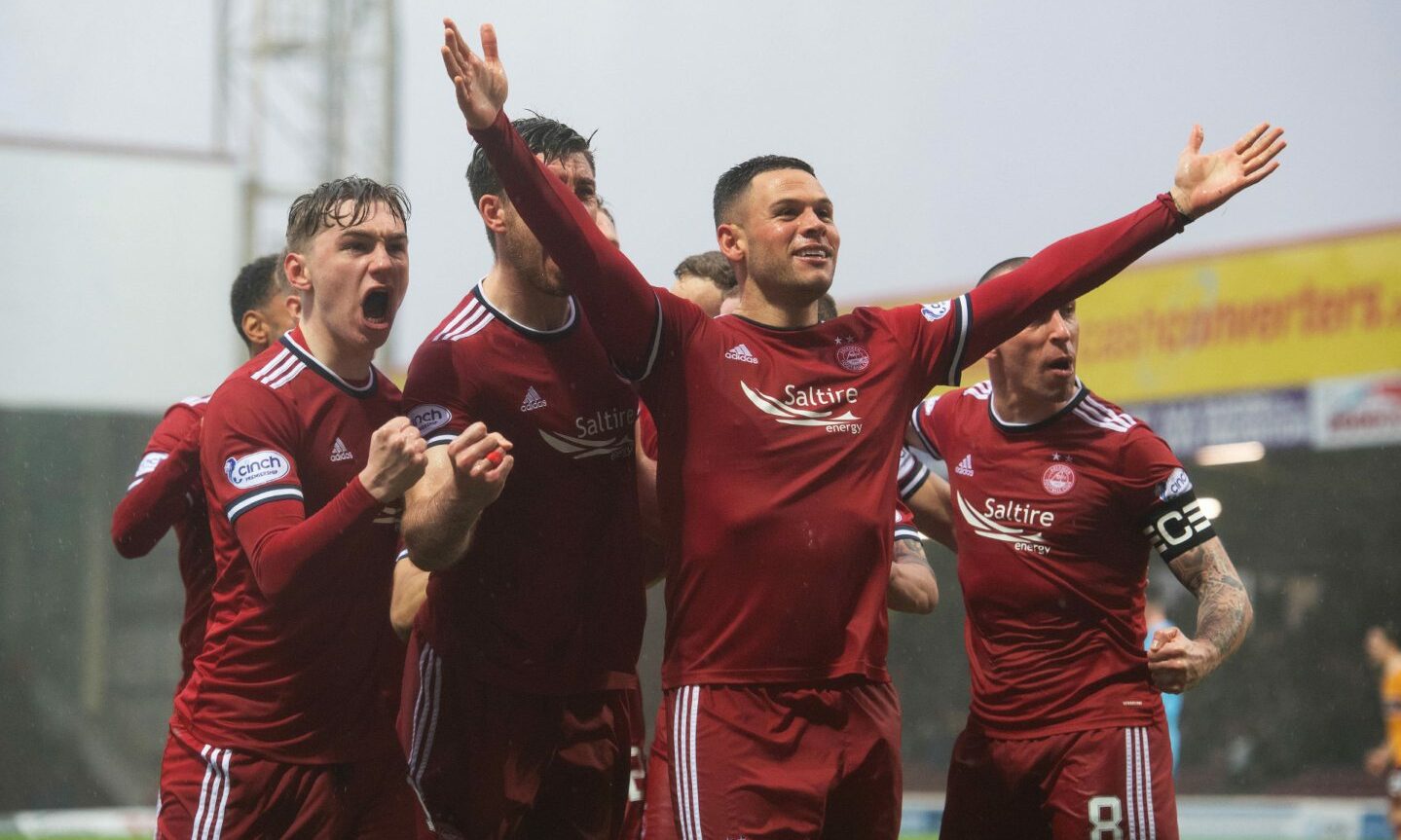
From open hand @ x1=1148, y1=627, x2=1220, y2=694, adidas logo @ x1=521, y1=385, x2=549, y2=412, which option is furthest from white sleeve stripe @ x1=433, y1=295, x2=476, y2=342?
open hand @ x1=1148, y1=627, x2=1220, y2=694

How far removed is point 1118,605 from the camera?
4.66 meters

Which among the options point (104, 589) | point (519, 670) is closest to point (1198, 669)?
point (519, 670)

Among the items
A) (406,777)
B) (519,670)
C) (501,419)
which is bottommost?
(406,777)

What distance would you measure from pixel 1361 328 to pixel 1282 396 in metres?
1.08

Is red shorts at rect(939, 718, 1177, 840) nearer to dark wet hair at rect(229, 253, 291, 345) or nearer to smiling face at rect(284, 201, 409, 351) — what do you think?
smiling face at rect(284, 201, 409, 351)

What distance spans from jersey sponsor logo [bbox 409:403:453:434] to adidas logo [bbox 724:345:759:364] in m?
0.74

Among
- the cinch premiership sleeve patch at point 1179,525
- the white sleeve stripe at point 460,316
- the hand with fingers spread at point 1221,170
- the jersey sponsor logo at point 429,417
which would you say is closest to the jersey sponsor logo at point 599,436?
the jersey sponsor logo at point 429,417

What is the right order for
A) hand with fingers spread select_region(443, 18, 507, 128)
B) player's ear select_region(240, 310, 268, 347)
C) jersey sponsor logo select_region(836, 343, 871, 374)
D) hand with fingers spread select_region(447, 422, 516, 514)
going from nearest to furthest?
1. hand with fingers spread select_region(447, 422, 516, 514)
2. hand with fingers spread select_region(443, 18, 507, 128)
3. jersey sponsor logo select_region(836, 343, 871, 374)
4. player's ear select_region(240, 310, 268, 347)

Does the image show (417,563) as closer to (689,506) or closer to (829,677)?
(689,506)

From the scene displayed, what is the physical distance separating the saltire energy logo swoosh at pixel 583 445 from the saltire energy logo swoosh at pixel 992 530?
126 centimetres

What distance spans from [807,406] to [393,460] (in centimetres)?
97

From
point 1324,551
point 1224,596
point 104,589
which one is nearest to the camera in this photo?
point 1224,596

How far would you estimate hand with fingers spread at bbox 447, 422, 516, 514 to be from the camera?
3357mm

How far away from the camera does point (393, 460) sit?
337 cm
